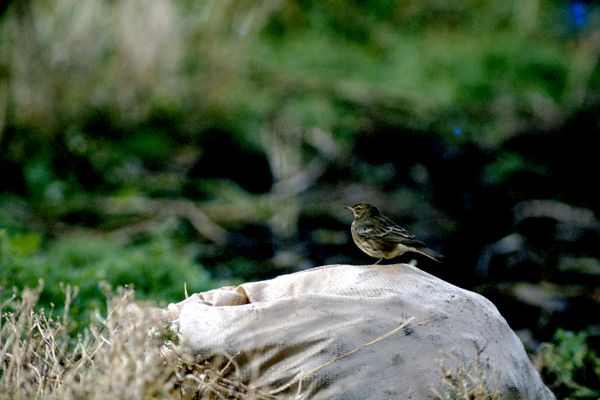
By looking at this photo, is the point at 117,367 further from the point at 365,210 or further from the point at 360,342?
the point at 365,210

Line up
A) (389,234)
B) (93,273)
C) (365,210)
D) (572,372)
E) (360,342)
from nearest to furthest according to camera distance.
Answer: (360,342), (389,234), (365,210), (572,372), (93,273)

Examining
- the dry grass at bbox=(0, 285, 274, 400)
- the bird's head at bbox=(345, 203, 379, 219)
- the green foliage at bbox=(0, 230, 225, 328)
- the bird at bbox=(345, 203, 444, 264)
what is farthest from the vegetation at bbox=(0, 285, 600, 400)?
the green foliage at bbox=(0, 230, 225, 328)

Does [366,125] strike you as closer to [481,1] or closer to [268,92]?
[268,92]

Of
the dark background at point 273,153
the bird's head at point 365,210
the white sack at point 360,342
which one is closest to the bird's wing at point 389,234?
the bird's head at point 365,210

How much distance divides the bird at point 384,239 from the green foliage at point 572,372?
1.39 metres

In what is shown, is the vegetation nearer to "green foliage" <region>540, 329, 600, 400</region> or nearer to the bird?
the bird

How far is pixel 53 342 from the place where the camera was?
185 inches

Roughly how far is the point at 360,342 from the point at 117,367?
3.96 ft

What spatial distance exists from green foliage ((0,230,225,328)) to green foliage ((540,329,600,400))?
101 inches

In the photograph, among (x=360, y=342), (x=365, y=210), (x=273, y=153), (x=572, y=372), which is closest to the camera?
(x=360, y=342)

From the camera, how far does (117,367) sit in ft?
13.2

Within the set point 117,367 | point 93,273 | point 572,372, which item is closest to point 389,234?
point 572,372

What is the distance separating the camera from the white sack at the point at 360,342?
15.2 ft

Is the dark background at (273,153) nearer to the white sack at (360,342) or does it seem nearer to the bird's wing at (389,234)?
the bird's wing at (389,234)
